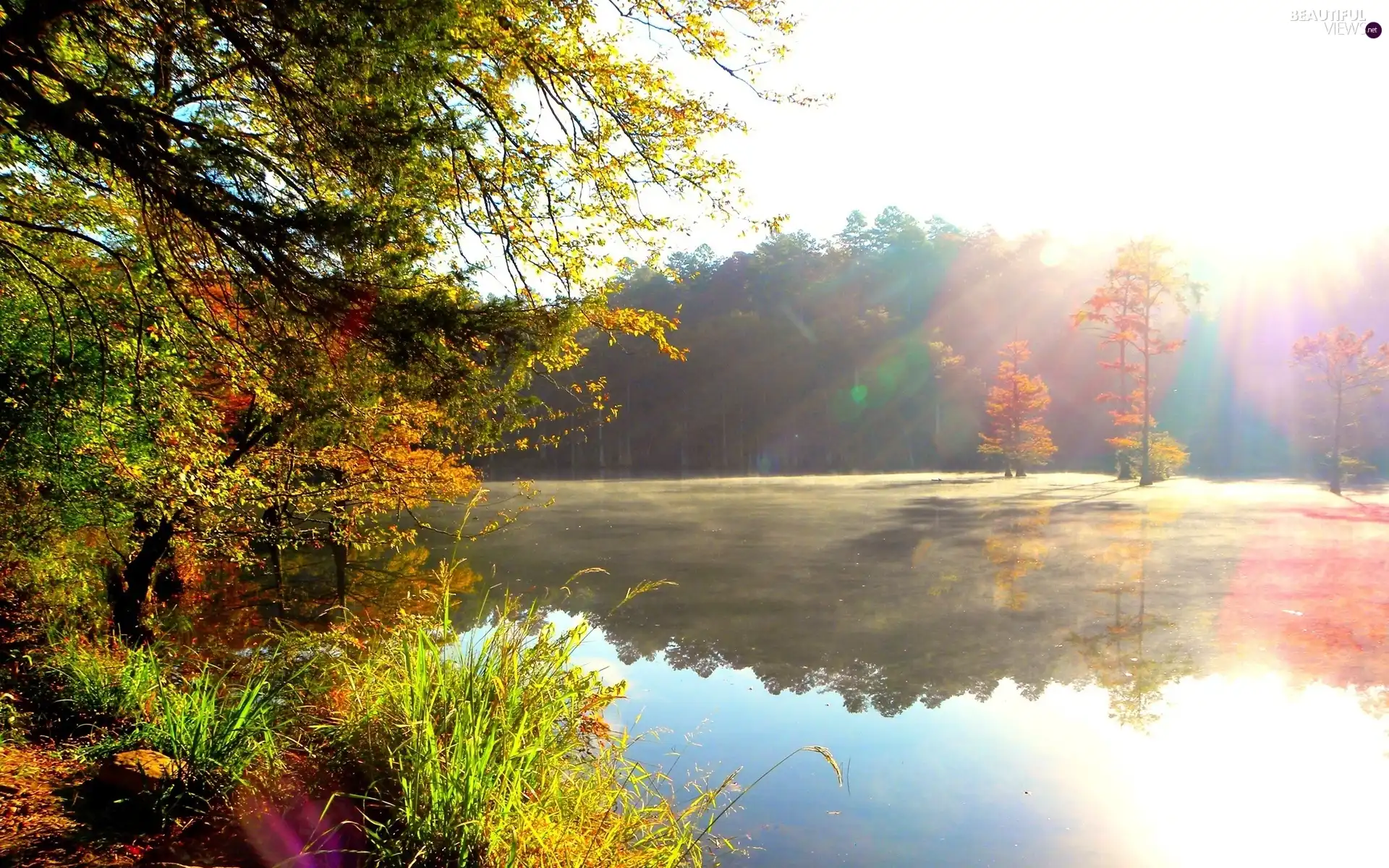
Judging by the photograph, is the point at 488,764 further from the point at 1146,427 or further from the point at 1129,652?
the point at 1146,427

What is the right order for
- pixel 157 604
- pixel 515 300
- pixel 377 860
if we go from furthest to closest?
1. pixel 157 604
2. pixel 515 300
3. pixel 377 860

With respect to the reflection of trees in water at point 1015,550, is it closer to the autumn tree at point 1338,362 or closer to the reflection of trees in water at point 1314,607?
the reflection of trees in water at point 1314,607

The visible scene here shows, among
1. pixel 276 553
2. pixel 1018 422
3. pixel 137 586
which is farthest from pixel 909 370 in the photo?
pixel 137 586

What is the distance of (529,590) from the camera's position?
1106cm

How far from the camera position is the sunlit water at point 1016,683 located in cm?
464

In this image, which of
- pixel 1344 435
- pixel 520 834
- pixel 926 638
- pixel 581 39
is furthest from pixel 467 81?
pixel 1344 435

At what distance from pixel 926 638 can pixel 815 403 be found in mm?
43422

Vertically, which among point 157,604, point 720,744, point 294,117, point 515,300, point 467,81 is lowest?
point 720,744

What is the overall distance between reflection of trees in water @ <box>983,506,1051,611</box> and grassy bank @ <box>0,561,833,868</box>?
7.98 metres

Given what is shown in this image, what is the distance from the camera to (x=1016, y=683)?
7230 millimetres

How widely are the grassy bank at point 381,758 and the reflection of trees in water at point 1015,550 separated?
314 inches

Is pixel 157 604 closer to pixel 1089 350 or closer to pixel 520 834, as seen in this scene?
pixel 520 834

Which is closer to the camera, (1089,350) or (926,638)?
(926,638)

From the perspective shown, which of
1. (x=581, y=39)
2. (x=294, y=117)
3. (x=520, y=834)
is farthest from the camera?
(x=581, y=39)
